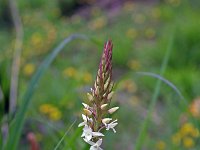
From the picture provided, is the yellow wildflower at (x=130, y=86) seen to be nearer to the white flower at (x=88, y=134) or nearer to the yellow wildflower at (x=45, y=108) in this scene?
the yellow wildflower at (x=45, y=108)

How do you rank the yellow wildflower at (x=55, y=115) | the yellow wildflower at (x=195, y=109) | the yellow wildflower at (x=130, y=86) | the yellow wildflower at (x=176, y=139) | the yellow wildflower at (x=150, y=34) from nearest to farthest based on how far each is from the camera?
the yellow wildflower at (x=176, y=139)
the yellow wildflower at (x=195, y=109)
the yellow wildflower at (x=55, y=115)
the yellow wildflower at (x=130, y=86)
the yellow wildflower at (x=150, y=34)

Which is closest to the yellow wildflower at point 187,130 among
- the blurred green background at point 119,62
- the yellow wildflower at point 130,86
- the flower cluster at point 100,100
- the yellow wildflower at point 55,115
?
the blurred green background at point 119,62

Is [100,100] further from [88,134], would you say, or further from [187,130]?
[187,130]

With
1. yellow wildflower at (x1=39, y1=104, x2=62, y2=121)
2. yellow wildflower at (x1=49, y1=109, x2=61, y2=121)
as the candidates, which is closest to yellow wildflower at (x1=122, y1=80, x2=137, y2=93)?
yellow wildflower at (x1=39, y1=104, x2=62, y2=121)

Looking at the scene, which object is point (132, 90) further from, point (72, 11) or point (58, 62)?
point (72, 11)


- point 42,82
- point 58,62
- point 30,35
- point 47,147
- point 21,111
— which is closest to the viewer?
point 21,111

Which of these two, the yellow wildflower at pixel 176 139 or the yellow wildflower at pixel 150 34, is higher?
the yellow wildflower at pixel 150 34

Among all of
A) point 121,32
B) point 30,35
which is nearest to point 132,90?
point 121,32

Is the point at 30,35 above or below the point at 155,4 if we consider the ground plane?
below
